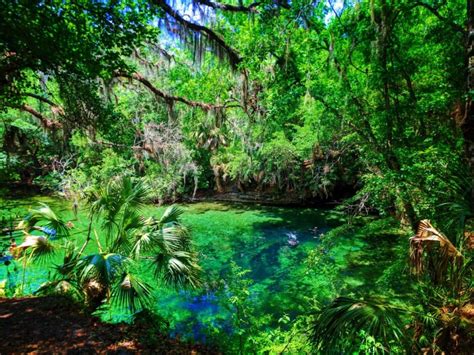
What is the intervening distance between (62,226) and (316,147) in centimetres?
1184

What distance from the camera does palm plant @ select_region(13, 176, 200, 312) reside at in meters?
3.99

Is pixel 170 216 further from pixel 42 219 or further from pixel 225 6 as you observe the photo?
pixel 225 6

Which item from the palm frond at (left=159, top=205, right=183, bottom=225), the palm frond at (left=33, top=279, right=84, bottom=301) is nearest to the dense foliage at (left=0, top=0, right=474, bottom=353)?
the palm frond at (left=159, top=205, right=183, bottom=225)

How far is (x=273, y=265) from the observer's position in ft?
26.8

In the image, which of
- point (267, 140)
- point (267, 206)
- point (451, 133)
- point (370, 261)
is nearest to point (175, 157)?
point (267, 140)

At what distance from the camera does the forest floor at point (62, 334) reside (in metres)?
3.31

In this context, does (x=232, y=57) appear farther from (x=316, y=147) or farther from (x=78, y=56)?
(x=316, y=147)

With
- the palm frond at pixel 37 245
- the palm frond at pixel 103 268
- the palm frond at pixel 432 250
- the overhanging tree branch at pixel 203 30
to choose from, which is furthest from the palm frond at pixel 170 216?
the palm frond at pixel 432 250

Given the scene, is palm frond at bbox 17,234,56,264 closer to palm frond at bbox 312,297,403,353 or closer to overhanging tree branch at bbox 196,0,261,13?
palm frond at bbox 312,297,403,353

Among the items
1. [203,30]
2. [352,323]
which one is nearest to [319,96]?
[203,30]

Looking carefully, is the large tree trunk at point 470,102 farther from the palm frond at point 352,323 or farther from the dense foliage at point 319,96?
the palm frond at point 352,323

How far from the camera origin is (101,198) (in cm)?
487

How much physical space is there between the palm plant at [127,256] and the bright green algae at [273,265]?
0.79 metres

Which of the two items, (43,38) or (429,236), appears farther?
(43,38)
